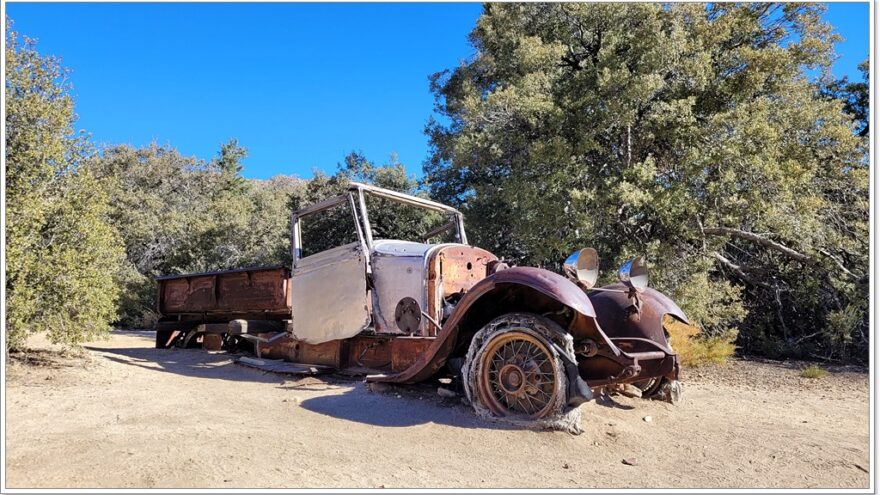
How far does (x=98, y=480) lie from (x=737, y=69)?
465 inches

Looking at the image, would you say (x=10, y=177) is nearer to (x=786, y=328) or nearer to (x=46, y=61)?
(x=46, y=61)

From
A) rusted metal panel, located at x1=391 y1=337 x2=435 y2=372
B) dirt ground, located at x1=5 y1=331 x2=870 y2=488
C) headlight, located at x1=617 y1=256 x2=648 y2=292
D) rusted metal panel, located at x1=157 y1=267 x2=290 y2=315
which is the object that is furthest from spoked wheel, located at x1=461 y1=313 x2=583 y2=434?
rusted metal panel, located at x1=157 y1=267 x2=290 y2=315

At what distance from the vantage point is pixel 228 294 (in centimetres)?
838

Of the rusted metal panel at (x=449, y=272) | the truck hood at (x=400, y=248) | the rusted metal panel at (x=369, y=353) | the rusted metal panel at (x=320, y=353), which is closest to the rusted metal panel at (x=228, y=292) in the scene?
the rusted metal panel at (x=320, y=353)

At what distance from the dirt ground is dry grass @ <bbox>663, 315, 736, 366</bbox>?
201 centimetres

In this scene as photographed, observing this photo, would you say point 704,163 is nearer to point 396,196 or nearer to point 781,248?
point 781,248

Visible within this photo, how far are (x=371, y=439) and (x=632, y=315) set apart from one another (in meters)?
2.50

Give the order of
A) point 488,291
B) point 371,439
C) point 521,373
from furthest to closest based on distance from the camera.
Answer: point 488,291 < point 521,373 < point 371,439

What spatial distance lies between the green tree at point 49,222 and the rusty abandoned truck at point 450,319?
186 cm

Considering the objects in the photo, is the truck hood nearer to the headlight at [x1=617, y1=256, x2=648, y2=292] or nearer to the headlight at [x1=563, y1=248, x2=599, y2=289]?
the headlight at [x1=563, y1=248, x2=599, y2=289]

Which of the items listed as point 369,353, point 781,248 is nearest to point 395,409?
point 369,353

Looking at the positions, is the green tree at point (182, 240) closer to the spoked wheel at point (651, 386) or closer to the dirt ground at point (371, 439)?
the dirt ground at point (371, 439)

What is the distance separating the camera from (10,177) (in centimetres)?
570

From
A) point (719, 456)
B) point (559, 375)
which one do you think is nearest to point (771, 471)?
point (719, 456)
